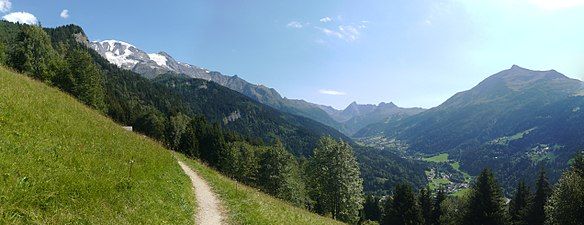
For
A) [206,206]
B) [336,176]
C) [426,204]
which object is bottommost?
[426,204]

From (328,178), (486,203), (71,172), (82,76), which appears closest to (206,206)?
(71,172)

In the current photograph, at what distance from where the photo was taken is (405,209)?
8650 centimetres

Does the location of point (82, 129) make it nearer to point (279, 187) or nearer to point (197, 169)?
point (197, 169)

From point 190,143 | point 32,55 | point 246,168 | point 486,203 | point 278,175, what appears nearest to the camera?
point 486,203

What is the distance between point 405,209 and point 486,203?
22.9m

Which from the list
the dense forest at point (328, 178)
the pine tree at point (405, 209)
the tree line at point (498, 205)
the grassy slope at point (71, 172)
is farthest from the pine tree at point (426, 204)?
the grassy slope at point (71, 172)

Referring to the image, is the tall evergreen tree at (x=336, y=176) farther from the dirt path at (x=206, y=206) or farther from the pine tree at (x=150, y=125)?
the pine tree at (x=150, y=125)

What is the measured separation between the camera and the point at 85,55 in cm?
7362

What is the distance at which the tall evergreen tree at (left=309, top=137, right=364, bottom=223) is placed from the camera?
58250mm

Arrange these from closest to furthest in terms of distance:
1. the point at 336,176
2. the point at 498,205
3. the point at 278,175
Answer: the point at 336,176 < the point at 498,205 < the point at 278,175

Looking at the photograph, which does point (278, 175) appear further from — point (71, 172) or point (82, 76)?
point (71, 172)

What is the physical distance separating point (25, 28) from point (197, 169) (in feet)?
208

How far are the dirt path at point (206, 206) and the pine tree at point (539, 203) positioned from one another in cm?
A: 6767

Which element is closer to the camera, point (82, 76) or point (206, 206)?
point (206, 206)
